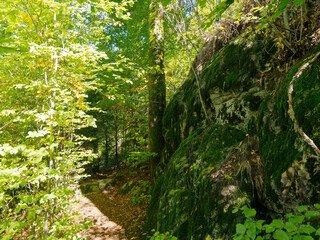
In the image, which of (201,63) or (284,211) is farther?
(201,63)

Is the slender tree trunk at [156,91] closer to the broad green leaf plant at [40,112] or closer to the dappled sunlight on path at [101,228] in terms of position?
the broad green leaf plant at [40,112]

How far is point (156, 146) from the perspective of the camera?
6.18m

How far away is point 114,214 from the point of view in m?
6.73

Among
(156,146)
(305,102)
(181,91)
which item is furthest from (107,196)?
(305,102)

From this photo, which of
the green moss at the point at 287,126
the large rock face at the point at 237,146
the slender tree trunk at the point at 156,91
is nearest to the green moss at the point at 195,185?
the large rock face at the point at 237,146

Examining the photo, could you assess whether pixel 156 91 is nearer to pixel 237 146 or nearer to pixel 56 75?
pixel 56 75

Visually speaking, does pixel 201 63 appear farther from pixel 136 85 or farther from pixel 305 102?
pixel 136 85

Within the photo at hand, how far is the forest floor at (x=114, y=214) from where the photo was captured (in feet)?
16.9

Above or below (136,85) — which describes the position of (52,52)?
below

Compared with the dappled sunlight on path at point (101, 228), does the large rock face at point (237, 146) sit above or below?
above

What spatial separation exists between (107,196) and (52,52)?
25.6 ft

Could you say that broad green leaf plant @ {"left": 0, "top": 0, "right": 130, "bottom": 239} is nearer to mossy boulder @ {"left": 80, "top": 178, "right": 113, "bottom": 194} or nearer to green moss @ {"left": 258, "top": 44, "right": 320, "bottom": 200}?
green moss @ {"left": 258, "top": 44, "right": 320, "bottom": 200}

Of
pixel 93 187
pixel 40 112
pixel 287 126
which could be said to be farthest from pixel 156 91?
pixel 93 187

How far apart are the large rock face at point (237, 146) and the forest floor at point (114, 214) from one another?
151 cm
